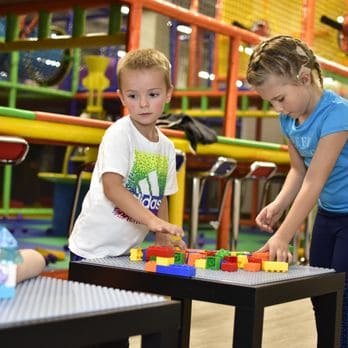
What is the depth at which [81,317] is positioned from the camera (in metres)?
1.07

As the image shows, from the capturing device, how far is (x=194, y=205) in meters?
4.20

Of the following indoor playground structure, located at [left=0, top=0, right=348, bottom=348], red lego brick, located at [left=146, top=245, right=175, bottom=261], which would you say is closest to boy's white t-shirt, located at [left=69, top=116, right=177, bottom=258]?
indoor playground structure, located at [left=0, top=0, right=348, bottom=348]

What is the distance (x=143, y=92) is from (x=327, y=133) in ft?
1.81

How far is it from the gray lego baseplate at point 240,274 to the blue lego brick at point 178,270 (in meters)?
0.02

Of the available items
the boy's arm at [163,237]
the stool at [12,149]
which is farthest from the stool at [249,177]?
the boy's arm at [163,237]

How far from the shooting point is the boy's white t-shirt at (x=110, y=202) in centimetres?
212

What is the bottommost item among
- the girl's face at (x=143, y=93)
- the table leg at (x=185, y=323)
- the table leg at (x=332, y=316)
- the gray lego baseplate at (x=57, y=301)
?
the table leg at (x=185, y=323)

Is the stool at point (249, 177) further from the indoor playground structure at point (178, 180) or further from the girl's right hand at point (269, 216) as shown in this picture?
the girl's right hand at point (269, 216)

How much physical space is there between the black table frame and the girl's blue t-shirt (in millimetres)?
1072

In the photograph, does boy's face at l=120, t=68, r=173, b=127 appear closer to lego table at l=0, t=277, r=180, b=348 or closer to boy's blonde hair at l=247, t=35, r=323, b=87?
boy's blonde hair at l=247, t=35, r=323, b=87

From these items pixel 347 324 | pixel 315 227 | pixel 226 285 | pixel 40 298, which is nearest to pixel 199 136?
pixel 315 227

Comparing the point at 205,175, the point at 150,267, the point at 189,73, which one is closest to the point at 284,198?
the point at 150,267

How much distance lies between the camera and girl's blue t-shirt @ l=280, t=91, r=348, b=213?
6.95 feet

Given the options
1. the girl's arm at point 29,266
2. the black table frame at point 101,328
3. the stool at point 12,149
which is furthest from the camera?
the stool at point 12,149
